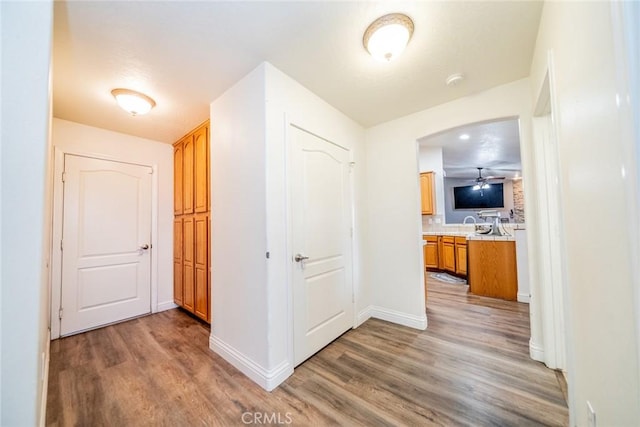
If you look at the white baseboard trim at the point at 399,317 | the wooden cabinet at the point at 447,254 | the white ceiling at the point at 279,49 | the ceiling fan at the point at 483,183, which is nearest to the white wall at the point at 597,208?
the white ceiling at the point at 279,49

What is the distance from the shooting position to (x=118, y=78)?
1946 mm

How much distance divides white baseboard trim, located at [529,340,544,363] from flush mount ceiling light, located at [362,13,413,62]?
2542mm

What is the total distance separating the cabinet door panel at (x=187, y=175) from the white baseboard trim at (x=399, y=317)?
8.83 feet

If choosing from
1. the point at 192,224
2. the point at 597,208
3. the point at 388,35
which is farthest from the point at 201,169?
the point at 597,208

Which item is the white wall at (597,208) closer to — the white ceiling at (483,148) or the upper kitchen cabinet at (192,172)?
the white ceiling at (483,148)

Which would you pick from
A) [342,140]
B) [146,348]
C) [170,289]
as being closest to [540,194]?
[342,140]

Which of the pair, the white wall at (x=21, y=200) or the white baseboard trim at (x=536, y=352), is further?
the white baseboard trim at (x=536, y=352)

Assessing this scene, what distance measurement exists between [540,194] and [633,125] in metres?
1.58

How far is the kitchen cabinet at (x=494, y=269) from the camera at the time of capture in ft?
11.1

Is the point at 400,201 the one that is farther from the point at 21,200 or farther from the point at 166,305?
the point at 166,305

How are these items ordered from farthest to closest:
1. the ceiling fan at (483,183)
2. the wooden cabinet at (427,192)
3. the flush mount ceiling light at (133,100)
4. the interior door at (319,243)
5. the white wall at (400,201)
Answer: the ceiling fan at (483,183)
the wooden cabinet at (427,192)
the white wall at (400,201)
the flush mount ceiling light at (133,100)
the interior door at (319,243)

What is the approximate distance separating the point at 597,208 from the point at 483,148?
4.66 metres

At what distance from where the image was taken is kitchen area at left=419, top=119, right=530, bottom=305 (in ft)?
11.2

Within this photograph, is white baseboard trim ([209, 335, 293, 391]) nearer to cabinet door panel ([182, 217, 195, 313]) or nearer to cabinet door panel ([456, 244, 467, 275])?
cabinet door panel ([182, 217, 195, 313])
